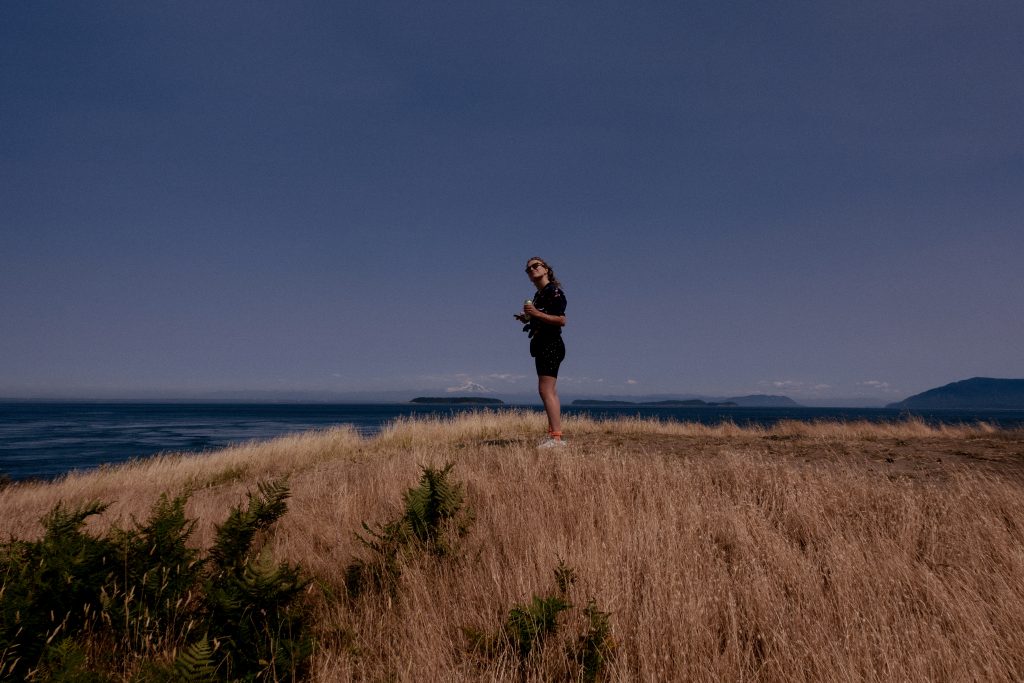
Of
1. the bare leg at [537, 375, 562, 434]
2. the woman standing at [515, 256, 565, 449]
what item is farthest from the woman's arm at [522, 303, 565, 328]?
the bare leg at [537, 375, 562, 434]

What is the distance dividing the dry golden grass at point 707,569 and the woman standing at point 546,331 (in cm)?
99

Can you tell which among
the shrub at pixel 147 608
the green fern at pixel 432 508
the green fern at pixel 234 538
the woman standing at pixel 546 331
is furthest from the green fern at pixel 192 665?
the woman standing at pixel 546 331

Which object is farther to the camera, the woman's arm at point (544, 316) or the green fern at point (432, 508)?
the woman's arm at point (544, 316)

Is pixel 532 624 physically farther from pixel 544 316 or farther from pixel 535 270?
pixel 535 270

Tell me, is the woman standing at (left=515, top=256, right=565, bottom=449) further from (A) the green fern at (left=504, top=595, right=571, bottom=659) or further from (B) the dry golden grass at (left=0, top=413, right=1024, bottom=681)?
(A) the green fern at (left=504, top=595, right=571, bottom=659)

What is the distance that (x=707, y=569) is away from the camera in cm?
293

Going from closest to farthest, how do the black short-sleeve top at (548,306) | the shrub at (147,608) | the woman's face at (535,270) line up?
the shrub at (147,608), the black short-sleeve top at (548,306), the woman's face at (535,270)

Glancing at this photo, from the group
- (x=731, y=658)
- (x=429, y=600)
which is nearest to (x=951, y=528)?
(x=731, y=658)

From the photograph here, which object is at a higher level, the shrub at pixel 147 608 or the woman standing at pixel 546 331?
the woman standing at pixel 546 331

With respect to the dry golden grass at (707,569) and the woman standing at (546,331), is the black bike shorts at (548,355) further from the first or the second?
the dry golden grass at (707,569)

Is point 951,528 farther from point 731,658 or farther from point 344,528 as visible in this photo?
point 344,528

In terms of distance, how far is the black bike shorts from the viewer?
6.59 m

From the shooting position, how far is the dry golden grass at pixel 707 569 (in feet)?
7.24

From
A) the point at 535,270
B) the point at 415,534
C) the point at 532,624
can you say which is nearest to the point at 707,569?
the point at 532,624
